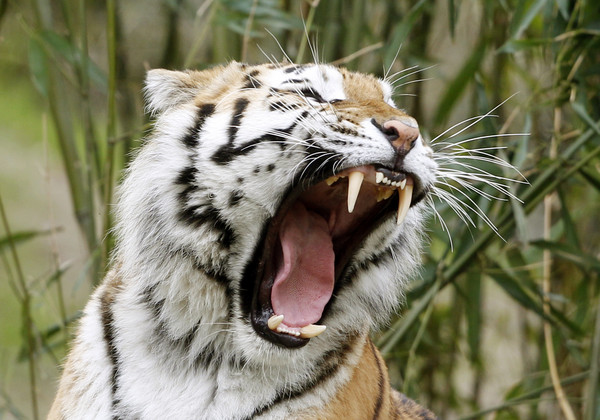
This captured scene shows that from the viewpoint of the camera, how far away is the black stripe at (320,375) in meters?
1.75

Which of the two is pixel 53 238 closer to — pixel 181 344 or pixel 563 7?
pixel 181 344

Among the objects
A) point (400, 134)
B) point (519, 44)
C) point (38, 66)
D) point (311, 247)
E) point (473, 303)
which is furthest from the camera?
point (473, 303)

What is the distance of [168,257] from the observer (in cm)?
185

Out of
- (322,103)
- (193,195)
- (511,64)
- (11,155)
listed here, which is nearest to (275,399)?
(193,195)

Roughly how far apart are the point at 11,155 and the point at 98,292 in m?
6.27

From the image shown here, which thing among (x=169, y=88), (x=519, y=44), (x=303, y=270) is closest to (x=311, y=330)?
(x=303, y=270)

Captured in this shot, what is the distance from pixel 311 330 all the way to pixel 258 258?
23cm

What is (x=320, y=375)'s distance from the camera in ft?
5.93

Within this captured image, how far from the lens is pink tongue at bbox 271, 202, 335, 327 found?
5.85 feet

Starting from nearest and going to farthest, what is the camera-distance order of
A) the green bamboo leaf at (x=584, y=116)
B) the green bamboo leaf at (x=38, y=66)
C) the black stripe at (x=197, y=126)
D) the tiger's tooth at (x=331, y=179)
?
the tiger's tooth at (x=331, y=179) → the black stripe at (x=197, y=126) → the green bamboo leaf at (x=584, y=116) → the green bamboo leaf at (x=38, y=66)

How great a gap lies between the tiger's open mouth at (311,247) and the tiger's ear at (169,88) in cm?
40

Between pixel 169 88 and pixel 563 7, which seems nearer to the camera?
pixel 169 88

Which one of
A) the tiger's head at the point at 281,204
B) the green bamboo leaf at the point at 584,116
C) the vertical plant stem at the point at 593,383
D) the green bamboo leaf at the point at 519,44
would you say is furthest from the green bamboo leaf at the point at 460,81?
the tiger's head at the point at 281,204

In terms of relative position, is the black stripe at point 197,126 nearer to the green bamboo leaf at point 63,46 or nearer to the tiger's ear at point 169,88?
the tiger's ear at point 169,88
